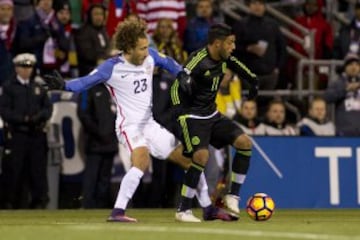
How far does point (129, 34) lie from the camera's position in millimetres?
13258

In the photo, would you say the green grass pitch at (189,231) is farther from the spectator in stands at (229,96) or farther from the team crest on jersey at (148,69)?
the spectator in stands at (229,96)

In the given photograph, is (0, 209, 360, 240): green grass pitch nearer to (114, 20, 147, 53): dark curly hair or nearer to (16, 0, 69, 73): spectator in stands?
(114, 20, 147, 53): dark curly hair

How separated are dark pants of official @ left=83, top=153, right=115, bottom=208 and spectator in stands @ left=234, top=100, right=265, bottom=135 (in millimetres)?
1976

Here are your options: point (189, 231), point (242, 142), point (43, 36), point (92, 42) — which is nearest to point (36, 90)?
point (43, 36)

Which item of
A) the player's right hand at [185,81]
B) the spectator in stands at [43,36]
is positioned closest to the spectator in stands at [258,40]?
the spectator in stands at [43,36]

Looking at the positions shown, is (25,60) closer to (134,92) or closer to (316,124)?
(134,92)

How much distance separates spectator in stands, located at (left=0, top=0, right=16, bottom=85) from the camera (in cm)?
1772

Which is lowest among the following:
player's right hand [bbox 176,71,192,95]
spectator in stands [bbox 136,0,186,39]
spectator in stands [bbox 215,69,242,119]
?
spectator in stands [bbox 215,69,242,119]

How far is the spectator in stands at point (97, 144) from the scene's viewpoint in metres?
17.7

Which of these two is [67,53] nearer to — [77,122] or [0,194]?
[77,122]

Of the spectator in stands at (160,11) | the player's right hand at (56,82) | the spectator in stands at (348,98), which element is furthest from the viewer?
the spectator in stands at (160,11)

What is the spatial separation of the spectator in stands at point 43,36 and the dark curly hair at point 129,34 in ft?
15.6

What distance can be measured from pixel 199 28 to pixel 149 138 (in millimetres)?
5793

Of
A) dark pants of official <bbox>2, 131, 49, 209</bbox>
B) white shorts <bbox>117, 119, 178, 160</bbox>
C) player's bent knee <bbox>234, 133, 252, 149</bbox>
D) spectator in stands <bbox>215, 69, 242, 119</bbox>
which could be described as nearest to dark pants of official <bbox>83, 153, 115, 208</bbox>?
dark pants of official <bbox>2, 131, 49, 209</bbox>
